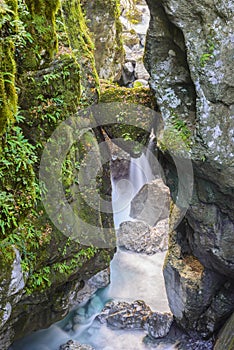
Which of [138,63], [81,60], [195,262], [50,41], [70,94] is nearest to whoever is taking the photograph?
[50,41]

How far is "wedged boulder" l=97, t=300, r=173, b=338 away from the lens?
920cm

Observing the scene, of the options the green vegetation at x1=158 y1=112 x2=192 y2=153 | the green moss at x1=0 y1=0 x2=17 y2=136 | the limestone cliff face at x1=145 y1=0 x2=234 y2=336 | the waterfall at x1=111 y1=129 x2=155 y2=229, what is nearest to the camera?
the green moss at x1=0 y1=0 x2=17 y2=136

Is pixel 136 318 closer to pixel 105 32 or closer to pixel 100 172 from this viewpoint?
pixel 100 172

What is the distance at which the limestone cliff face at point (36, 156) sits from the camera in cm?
469

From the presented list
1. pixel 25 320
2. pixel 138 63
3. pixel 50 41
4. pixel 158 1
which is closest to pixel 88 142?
pixel 50 41

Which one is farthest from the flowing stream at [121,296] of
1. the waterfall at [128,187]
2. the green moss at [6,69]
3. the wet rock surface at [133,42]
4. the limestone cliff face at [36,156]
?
the green moss at [6,69]

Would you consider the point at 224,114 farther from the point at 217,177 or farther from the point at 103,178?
the point at 103,178

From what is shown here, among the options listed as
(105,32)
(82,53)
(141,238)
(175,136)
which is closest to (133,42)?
(105,32)

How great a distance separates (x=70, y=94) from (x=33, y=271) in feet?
10.3

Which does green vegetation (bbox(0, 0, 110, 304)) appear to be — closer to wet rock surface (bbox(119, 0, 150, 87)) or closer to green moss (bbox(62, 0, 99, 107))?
green moss (bbox(62, 0, 99, 107))

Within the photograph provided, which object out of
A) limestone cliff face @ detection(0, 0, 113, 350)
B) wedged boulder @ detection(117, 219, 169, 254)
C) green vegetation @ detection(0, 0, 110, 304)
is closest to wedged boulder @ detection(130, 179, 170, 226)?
wedged boulder @ detection(117, 219, 169, 254)

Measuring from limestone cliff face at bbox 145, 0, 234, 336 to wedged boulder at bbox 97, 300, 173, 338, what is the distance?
46 cm

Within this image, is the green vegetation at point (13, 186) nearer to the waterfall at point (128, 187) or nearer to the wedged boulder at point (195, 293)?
the wedged boulder at point (195, 293)

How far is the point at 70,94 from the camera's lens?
21.8 feet
